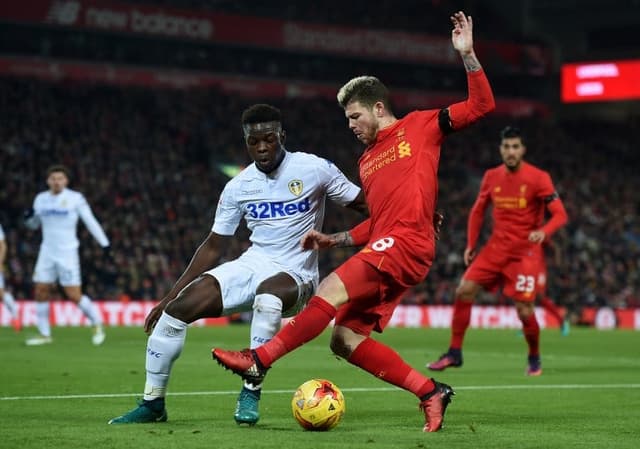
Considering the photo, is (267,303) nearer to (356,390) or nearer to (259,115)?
(259,115)

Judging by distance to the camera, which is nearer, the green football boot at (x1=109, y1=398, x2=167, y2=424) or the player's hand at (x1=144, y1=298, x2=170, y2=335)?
the green football boot at (x1=109, y1=398, x2=167, y2=424)

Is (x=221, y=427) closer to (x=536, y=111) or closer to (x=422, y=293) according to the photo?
(x=422, y=293)

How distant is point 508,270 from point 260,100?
1040 inches

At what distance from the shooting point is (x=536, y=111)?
1858 inches

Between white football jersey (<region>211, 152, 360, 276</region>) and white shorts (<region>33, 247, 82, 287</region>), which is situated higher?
white football jersey (<region>211, 152, 360, 276</region>)

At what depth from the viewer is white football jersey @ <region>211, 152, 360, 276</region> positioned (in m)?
8.52

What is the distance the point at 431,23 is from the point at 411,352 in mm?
28798

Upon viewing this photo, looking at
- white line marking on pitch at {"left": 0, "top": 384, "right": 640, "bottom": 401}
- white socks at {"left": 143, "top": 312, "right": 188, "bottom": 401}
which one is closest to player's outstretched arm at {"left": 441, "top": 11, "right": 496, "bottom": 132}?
white socks at {"left": 143, "top": 312, "right": 188, "bottom": 401}

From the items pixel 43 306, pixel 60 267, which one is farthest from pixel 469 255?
pixel 43 306

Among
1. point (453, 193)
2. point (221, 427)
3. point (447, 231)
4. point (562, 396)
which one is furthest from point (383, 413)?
point (453, 193)

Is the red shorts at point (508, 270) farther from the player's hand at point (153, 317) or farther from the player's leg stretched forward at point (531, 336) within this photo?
the player's hand at point (153, 317)

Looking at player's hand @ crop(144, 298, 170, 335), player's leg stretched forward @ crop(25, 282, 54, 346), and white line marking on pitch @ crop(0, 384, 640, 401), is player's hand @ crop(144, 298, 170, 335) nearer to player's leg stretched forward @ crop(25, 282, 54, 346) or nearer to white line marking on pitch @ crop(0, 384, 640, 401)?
white line marking on pitch @ crop(0, 384, 640, 401)

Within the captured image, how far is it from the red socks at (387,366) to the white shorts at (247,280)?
27.8 inches

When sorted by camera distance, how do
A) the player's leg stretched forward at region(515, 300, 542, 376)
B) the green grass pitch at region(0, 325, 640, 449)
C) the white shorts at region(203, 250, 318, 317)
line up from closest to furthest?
the green grass pitch at region(0, 325, 640, 449)
the white shorts at region(203, 250, 318, 317)
the player's leg stretched forward at region(515, 300, 542, 376)
